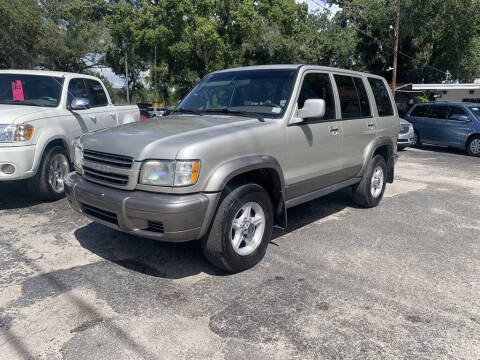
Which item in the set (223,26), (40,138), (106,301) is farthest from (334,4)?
(106,301)

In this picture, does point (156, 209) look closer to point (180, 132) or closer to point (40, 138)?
point (180, 132)

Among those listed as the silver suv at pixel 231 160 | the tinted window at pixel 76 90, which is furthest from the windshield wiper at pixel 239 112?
the tinted window at pixel 76 90

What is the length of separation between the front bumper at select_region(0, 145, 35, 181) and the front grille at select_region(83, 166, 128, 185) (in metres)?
1.91

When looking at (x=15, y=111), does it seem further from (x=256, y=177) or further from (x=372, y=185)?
(x=372, y=185)

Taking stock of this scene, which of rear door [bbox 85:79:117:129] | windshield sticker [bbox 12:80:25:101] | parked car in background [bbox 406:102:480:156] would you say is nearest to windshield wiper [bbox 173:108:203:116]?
rear door [bbox 85:79:117:129]

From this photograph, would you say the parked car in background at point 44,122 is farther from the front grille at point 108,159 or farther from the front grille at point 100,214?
the front grille at point 100,214

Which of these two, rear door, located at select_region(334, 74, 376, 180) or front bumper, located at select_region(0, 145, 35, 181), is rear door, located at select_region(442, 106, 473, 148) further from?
front bumper, located at select_region(0, 145, 35, 181)

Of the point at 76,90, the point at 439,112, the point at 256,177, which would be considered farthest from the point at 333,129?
the point at 439,112

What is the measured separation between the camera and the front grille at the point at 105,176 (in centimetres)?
340

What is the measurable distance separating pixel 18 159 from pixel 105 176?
2320 millimetres

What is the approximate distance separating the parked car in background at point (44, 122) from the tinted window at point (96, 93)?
21 millimetres

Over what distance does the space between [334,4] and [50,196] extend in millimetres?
32435

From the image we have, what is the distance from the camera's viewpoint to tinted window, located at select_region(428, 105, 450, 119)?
13492mm

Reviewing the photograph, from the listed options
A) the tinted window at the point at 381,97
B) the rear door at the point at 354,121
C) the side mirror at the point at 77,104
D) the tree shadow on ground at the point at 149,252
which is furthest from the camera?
the side mirror at the point at 77,104
